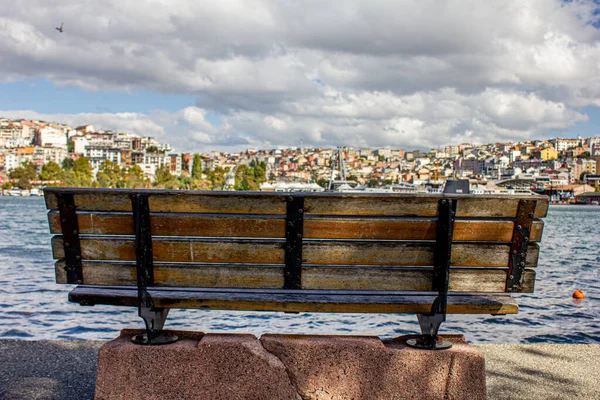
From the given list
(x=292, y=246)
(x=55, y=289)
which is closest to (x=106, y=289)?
(x=292, y=246)

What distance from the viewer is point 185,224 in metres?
3.92

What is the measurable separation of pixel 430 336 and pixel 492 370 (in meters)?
1.71

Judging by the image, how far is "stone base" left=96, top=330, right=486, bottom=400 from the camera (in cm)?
399

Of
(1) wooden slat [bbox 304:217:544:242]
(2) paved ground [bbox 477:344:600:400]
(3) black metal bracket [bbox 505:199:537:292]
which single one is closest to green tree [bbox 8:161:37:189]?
(2) paved ground [bbox 477:344:600:400]

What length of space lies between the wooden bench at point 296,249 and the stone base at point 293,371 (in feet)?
0.48

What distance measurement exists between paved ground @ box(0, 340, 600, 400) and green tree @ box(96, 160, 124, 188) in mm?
140344

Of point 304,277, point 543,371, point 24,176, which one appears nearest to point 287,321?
point 543,371

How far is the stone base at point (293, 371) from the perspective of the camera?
3988mm

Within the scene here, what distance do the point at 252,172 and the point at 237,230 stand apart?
5879 inches

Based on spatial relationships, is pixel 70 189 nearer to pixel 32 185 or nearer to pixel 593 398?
pixel 593 398

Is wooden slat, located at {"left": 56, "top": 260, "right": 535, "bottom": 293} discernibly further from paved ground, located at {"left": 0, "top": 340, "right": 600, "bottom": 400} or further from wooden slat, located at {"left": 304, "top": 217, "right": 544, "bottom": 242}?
paved ground, located at {"left": 0, "top": 340, "right": 600, "bottom": 400}

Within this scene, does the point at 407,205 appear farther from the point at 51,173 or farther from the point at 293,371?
the point at 51,173

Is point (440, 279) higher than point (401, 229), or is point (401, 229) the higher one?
point (401, 229)

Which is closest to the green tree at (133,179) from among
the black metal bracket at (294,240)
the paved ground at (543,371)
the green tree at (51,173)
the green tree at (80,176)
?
the green tree at (80,176)
